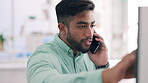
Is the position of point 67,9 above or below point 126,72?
above

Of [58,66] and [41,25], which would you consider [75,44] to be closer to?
[58,66]

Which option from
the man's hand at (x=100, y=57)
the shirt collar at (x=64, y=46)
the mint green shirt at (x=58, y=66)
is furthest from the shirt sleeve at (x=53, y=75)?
the man's hand at (x=100, y=57)

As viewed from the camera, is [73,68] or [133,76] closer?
[133,76]

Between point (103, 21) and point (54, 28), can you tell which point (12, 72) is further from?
point (103, 21)

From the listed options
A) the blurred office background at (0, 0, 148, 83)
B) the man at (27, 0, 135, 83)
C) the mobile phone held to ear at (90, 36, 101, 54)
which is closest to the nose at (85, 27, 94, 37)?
the man at (27, 0, 135, 83)

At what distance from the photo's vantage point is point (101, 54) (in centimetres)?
133

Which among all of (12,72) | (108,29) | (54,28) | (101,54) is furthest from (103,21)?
(101,54)

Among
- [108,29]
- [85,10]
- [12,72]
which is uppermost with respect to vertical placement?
[85,10]

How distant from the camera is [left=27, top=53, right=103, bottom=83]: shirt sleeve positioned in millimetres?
561

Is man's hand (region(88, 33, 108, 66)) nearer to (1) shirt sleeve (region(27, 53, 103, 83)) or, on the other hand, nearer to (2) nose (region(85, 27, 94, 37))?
(2) nose (region(85, 27, 94, 37))

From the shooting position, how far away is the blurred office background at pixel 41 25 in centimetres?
417
